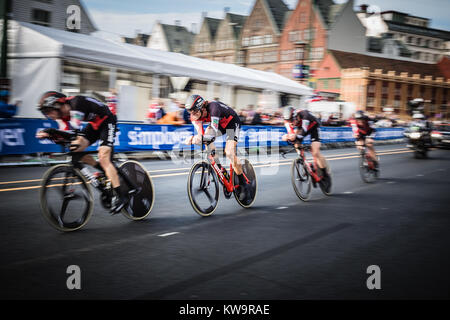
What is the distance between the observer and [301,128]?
9461 mm

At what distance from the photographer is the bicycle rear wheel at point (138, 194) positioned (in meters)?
6.75

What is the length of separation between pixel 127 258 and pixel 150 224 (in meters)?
1.68

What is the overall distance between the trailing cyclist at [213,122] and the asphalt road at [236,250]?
103 cm

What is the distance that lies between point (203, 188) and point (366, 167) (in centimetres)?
631

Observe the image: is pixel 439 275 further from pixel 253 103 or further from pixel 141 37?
pixel 141 37

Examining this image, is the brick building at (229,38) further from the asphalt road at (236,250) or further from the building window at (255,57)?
the asphalt road at (236,250)

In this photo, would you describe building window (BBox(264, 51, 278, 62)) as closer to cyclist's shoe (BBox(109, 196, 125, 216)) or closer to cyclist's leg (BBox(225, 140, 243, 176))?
cyclist's leg (BBox(225, 140, 243, 176))

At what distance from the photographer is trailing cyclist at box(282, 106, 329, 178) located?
30.3 feet

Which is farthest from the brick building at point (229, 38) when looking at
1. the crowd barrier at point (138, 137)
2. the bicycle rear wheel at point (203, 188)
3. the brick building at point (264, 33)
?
the bicycle rear wheel at point (203, 188)

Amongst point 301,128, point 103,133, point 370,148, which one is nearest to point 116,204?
point 103,133

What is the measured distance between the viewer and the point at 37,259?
195 inches

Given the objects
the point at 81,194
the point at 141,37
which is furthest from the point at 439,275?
the point at 141,37

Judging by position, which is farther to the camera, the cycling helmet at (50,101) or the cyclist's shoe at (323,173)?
the cyclist's shoe at (323,173)

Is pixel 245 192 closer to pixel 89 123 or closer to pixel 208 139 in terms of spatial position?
pixel 208 139
